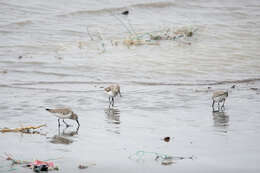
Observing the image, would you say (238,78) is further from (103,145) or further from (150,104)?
(103,145)

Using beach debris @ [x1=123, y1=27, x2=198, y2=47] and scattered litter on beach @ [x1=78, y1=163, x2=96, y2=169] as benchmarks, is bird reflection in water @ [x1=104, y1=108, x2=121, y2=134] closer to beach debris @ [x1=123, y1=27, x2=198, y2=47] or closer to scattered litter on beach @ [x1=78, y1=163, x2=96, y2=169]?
scattered litter on beach @ [x1=78, y1=163, x2=96, y2=169]

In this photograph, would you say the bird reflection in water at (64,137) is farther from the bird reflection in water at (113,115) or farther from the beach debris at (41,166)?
the beach debris at (41,166)

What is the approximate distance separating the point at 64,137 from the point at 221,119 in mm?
2863

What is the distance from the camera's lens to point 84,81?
12703mm

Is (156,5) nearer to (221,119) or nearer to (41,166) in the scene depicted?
(221,119)

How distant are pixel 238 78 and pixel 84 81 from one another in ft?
12.6

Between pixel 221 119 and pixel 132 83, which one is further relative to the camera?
pixel 132 83

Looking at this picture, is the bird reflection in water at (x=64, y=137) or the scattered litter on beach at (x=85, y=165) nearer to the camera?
the scattered litter on beach at (x=85, y=165)

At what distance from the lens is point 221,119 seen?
29.8 ft

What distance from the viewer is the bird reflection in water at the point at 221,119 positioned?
860 centimetres

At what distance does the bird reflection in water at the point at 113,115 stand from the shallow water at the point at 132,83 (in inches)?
1.4

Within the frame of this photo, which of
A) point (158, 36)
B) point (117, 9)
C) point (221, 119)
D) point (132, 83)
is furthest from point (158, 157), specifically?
point (117, 9)

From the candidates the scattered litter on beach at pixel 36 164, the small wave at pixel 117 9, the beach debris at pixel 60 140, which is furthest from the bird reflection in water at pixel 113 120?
the small wave at pixel 117 9

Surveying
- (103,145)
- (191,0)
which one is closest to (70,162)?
(103,145)
